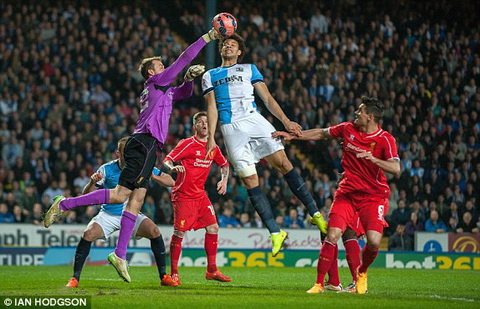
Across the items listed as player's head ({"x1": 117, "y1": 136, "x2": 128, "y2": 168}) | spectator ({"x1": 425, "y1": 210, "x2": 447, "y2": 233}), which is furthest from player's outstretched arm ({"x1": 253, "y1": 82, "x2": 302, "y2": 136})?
spectator ({"x1": 425, "y1": 210, "x2": 447, "y2": 233})

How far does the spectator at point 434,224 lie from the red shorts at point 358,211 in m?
11.2

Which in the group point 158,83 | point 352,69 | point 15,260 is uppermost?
point 352,69

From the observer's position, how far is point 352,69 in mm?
25000

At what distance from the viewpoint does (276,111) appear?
9.96m

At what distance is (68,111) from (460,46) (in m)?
13.1

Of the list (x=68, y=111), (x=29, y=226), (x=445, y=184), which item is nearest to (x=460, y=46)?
(x=445, y=184)

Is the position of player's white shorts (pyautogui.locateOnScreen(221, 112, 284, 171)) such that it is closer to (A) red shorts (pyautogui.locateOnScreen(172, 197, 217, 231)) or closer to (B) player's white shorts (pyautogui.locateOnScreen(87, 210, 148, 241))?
(B) player's white shorts (pyautogui.locateOnScreen(87, 210, 148, 241))

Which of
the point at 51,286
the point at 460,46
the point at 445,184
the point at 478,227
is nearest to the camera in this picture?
the point at 51,286

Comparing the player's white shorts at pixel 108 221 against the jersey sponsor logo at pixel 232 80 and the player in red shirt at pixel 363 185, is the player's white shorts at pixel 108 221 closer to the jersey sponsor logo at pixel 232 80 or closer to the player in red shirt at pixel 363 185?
the jersey sponsor logo at pixel 232 80

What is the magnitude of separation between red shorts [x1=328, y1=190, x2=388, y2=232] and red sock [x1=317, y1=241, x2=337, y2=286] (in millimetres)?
252

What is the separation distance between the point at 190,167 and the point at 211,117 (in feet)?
8.52

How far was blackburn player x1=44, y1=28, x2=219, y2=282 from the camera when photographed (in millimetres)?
10156

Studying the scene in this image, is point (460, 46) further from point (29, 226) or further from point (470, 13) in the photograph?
point (29, 226)

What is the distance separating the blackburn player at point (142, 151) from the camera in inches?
400
